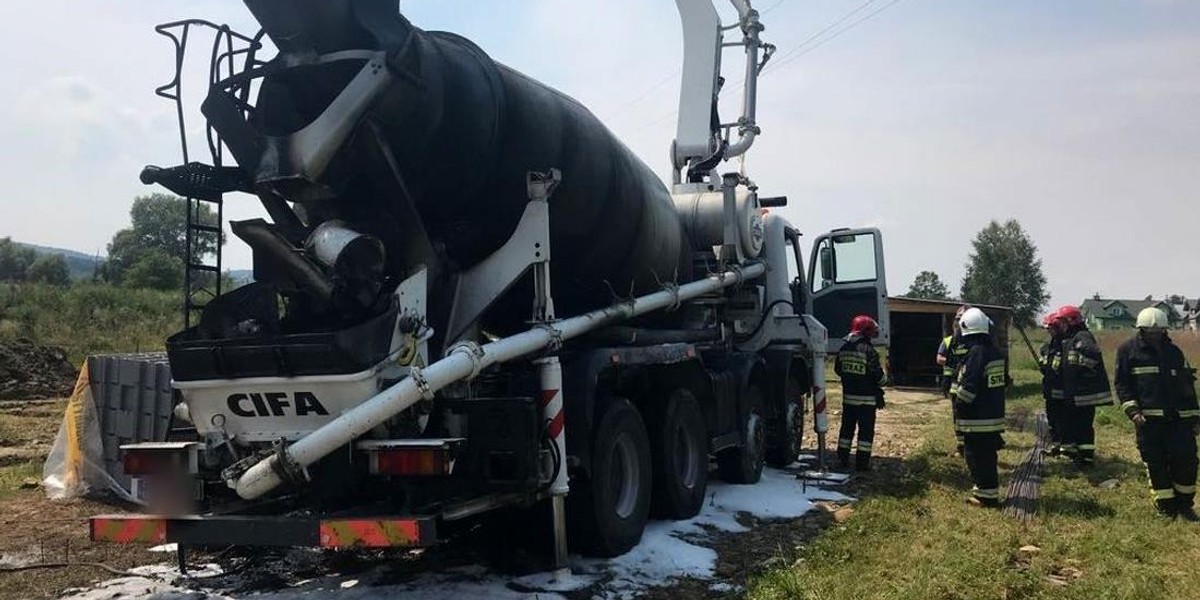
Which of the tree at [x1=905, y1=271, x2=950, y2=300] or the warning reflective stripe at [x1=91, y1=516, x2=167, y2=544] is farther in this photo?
the tree at [x1=905, y1=271, x2=950, y2=300]

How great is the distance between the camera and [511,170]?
5297 mm

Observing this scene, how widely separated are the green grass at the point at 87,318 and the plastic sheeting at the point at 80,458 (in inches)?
595

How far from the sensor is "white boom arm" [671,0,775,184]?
33.7 feet

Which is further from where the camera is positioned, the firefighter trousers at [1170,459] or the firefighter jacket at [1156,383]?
the firefighter jacket at [1156,383]

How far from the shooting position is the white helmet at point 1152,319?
23.9 feet

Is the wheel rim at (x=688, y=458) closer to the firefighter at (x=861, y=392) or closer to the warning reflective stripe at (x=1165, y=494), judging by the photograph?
the firefighter at (x=861, y=392)

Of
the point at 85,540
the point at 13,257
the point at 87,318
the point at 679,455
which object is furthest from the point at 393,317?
the point at 13,257

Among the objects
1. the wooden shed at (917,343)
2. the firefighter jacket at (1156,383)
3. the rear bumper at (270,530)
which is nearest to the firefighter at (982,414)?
the firefighter jacket at (1156,383)

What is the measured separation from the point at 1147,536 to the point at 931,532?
4.54ft

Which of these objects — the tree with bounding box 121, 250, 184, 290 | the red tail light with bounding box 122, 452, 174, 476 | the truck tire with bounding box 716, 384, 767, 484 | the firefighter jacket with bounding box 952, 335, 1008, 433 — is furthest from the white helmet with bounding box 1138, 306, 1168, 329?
the tree with bounding box 121, 250, 184, 290

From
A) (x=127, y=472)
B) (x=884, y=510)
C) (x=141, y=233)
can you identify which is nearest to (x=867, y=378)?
(x=884, y=510)

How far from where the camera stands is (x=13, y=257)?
75.6 metres

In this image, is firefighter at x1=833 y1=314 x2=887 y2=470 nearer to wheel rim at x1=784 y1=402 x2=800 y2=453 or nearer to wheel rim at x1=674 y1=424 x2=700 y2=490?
wheel rim at x1=784 y1=402 x2=800 y2=453

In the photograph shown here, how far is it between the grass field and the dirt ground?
24 centimetres
